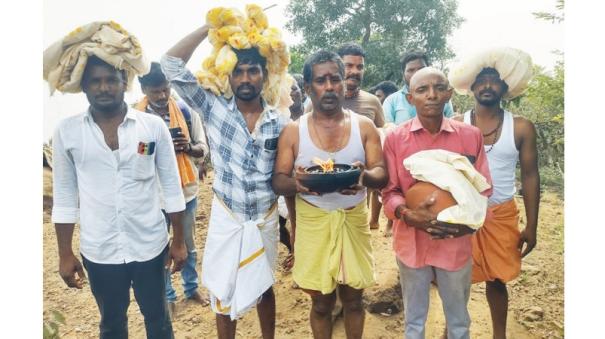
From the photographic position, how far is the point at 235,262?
8.16ft

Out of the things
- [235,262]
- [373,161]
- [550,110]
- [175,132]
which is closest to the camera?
[373,161]

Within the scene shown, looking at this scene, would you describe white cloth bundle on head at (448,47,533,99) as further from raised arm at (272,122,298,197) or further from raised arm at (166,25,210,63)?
raised arm at (166,25,210,63)

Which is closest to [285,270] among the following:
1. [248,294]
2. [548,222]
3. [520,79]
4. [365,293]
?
[365,293]

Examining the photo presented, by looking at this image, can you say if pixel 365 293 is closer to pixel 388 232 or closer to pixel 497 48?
pixel 388 232

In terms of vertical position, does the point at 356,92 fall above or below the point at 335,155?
above

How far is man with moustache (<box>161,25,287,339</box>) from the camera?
2.48 metres

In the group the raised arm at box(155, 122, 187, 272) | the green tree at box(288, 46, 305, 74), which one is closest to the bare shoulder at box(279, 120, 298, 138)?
the raised arm at box(155, 122, 187, 272)

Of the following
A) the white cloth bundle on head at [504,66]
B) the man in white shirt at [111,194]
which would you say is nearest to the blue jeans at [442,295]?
the white cloth bundle on head at [504,66]

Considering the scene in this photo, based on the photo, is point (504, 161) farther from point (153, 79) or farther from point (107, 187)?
point (153, 79)

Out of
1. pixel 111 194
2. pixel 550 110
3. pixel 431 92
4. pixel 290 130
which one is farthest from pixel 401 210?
pixel 550 110

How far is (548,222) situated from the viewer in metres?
5.73

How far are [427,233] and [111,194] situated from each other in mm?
1661

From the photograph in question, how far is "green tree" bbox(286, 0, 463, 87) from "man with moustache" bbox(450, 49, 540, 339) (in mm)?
11090

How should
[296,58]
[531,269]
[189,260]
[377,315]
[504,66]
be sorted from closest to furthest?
[504,66] < [377,315] < [189,260] < [531,269] < [296,58]
